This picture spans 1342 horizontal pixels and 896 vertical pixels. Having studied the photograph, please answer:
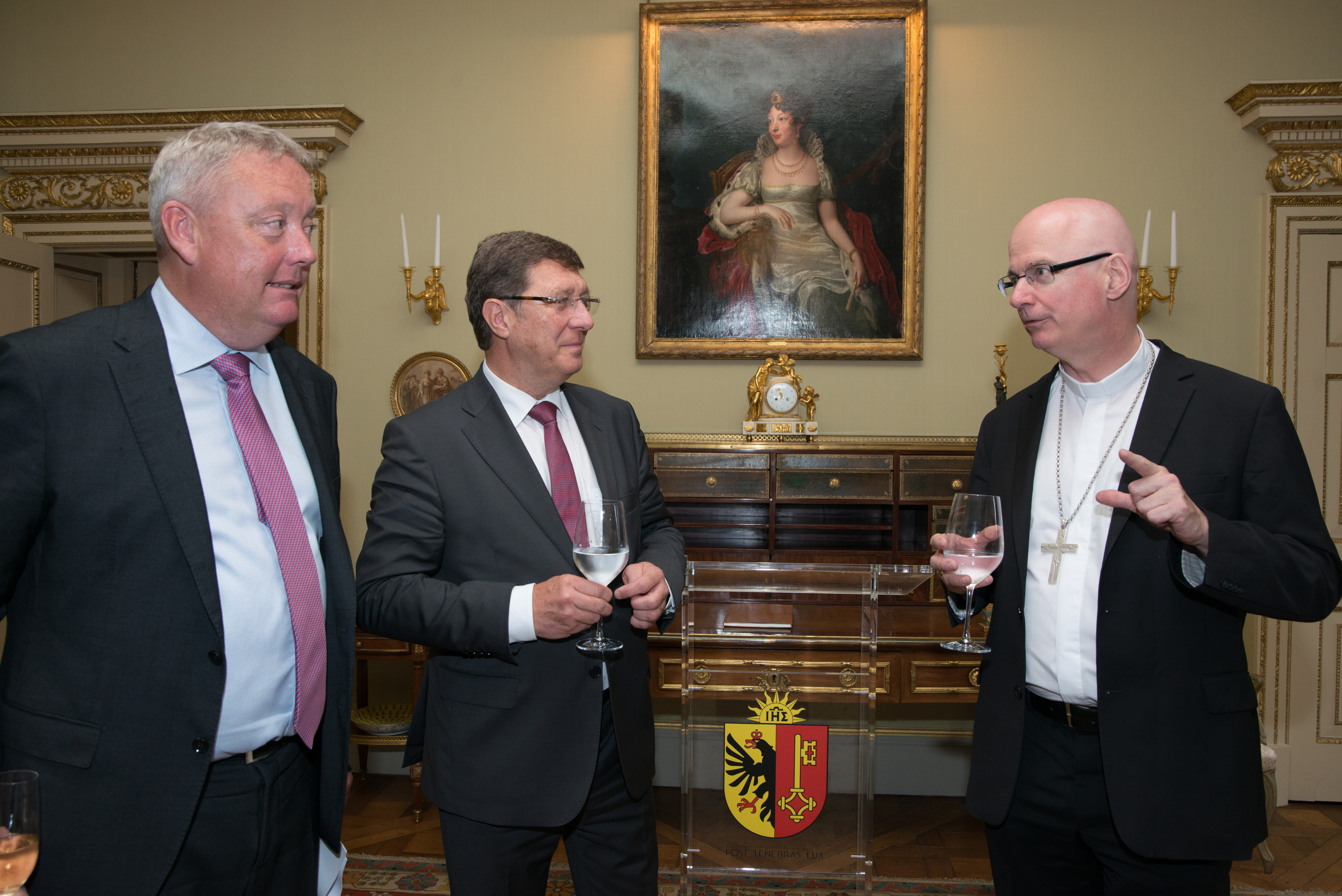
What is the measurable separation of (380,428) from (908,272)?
9.35 feet

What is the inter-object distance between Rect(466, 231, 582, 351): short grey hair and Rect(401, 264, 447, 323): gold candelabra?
8.26ft

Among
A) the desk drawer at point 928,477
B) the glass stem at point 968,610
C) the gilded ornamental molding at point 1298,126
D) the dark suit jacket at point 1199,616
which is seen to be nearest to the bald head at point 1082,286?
the dark suit jacket at point 1199,616

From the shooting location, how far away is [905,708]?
4336mm

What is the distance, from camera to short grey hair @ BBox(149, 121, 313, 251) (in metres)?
1.47

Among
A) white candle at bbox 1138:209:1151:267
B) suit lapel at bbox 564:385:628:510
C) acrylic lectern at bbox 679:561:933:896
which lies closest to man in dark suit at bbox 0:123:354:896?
suit lapel at bbox 564:385:628:510

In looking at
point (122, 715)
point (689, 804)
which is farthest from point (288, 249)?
point (689, 804)

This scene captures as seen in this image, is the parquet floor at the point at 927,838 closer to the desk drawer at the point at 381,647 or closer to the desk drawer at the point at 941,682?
the desk drawer at the point at 941,682

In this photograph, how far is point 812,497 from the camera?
3.95 metres

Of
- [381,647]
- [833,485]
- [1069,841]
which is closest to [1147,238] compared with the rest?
[833,485]

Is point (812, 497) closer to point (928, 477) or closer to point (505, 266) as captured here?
point (928, 477)

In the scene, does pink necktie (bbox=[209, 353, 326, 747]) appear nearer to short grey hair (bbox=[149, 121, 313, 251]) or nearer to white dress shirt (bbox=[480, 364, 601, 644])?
short grey hair (bbox=[149, 121, 313, 251])

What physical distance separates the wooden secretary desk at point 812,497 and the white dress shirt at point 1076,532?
1.74 meters

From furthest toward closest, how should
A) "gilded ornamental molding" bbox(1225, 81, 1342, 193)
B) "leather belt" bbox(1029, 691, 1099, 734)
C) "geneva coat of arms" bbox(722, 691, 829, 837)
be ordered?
"gilded ornamental molding" bbox(1225, 81, 1342, 193) → "geneva coat of arms" bbox(722, 691, 829, 837) → "leather belt" bbox(1029, 691, 1099, 734)

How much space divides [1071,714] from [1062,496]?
449 millimetres
